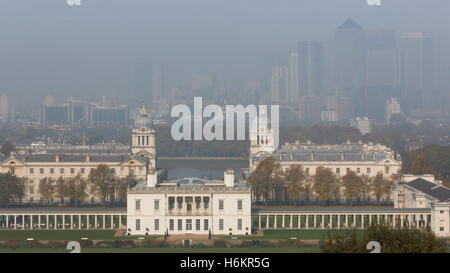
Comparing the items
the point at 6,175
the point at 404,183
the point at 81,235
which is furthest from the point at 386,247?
the point at 6,175

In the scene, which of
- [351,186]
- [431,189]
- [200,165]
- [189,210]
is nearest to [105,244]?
[189,210]

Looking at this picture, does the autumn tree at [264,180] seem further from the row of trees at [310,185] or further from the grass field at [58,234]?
the grass field at [58,234]

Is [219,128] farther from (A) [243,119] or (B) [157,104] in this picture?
(B) [157,104]

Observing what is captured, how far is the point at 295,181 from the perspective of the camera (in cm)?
5112

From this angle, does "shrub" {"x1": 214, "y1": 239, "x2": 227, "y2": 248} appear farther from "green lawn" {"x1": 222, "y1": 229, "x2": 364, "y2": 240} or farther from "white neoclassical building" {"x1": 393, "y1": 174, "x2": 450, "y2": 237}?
"white neoclassical building" {"x1": 393, "y1": 174, "x2": 450, "y2": 237}

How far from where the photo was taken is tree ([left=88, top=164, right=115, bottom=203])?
50000 mm

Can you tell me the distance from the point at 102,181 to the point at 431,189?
20924mm

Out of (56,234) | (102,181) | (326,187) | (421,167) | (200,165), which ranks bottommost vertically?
(56,234)

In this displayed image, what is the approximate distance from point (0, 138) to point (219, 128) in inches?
1374

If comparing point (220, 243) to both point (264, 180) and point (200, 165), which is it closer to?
point (264, 180)

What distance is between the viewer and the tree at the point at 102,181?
50.0 m

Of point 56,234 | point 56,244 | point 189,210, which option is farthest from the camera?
point 189,210

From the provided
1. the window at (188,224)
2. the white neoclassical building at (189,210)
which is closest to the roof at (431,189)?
the white neoclassical building at (189,210)

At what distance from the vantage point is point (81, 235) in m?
38.6
